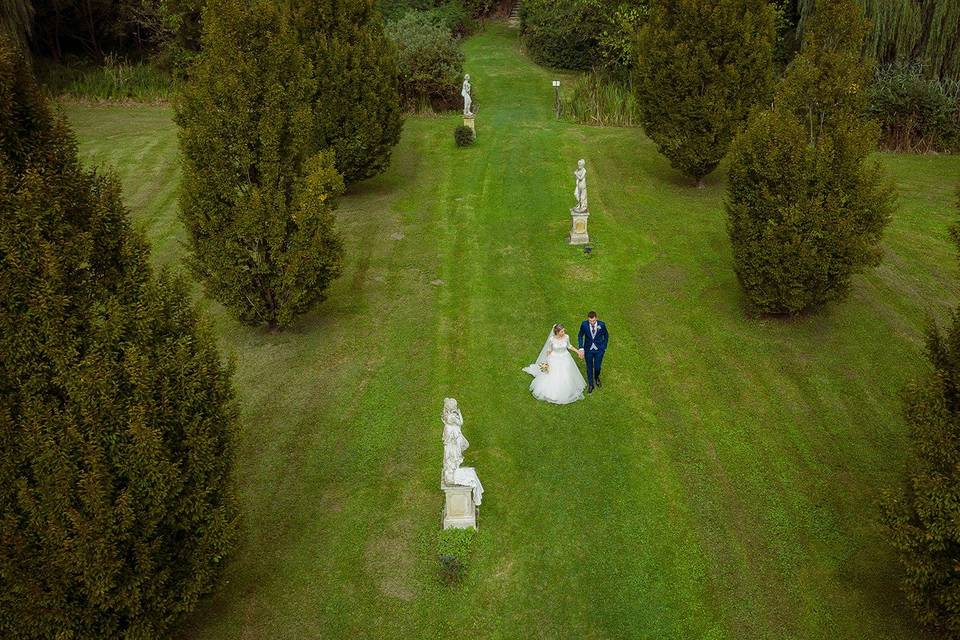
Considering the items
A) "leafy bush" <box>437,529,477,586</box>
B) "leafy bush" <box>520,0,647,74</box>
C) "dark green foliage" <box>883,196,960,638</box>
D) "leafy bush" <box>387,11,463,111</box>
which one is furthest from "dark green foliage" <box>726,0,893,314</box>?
"leafy bush" <box>387,11,463,111</box>

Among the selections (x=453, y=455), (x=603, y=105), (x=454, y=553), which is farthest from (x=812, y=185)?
(x=603, y=105)

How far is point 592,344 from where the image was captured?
46.8ft

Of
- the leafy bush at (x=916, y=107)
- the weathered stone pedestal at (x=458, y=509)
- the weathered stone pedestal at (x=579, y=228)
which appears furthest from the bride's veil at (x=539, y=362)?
the leafy bush at (x=916, y=107)

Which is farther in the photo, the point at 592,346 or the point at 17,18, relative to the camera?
the point at 17,18

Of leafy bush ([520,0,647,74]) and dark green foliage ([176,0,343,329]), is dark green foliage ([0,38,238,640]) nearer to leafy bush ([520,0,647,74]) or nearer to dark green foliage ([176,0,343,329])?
dark green foliage ([176,0,343,329])

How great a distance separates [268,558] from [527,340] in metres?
7.54

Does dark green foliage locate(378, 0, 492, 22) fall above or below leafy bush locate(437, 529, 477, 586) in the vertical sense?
above

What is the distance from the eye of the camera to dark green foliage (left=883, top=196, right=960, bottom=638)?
8430mm

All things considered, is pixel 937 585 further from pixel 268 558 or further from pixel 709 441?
pixel 268 558

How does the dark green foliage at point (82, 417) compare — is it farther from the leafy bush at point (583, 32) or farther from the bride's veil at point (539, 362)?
the leafy bush at point (583, 32)

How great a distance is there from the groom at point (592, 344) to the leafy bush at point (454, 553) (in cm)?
459

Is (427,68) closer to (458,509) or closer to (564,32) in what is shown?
(564,32)

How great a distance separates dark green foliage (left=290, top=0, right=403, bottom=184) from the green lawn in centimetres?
208

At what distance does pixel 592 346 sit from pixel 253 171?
7.93m
